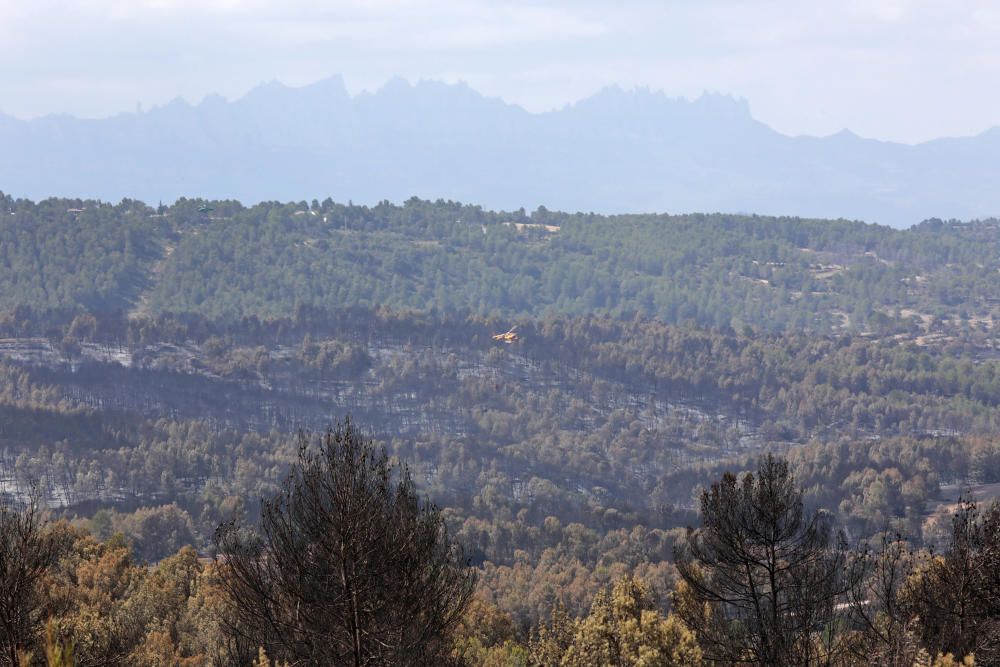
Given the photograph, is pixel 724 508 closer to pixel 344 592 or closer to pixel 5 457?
→ pixel 344 592

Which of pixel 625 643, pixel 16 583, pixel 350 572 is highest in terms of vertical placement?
pixel 350 572

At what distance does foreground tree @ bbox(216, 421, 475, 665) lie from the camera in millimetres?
30344

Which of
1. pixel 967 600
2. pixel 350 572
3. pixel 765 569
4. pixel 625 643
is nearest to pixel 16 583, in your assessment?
pixel 350 572

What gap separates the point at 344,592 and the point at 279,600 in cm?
582

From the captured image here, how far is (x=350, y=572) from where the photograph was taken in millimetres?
30594

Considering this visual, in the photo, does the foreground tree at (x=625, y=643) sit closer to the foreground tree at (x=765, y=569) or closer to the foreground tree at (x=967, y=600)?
the foreground tree at (x=765, y=569)

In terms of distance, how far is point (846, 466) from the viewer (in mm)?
198250

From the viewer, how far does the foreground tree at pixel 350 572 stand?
30344 millimetres

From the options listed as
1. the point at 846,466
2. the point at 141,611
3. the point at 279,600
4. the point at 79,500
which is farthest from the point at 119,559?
the point at 846,466

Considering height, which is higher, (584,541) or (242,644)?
(242,644)

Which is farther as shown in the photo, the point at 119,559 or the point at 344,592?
the point at 119,559

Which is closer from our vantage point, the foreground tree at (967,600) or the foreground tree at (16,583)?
the foreground tree at (16,583)

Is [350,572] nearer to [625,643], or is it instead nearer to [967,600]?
[625,643]

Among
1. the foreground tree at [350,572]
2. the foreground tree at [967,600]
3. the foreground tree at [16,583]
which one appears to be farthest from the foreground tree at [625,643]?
the foreground tree at [16,583]
